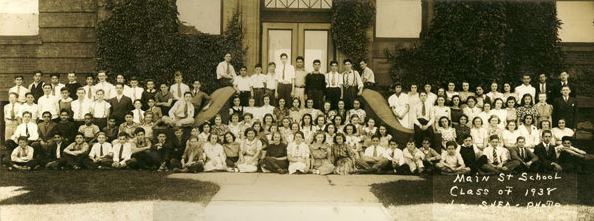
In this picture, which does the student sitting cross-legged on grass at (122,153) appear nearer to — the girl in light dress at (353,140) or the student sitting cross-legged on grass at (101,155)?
the student sitting cross-legged on grass at (101,155)

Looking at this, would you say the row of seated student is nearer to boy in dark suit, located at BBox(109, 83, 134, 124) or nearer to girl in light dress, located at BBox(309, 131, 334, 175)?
girl in light dress, located at BBox(309, 131, 334, 175)

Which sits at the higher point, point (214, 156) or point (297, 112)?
point (297, 112)

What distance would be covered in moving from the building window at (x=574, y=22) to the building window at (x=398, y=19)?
3.72m

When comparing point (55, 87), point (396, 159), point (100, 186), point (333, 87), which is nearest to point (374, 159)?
point (396, 159)

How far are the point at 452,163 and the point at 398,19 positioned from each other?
5.65 m

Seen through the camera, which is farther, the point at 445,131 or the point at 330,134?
the point at 445,131

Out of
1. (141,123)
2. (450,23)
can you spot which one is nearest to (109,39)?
(141,123)

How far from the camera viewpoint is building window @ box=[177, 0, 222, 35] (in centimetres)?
1364

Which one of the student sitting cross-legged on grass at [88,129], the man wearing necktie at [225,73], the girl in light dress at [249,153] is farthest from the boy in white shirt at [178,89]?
the girl in light dress at [249,153]

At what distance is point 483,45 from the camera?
12.6 metres

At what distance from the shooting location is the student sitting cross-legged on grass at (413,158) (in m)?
9.29

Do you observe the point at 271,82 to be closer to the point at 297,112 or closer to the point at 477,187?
the point at 297,112

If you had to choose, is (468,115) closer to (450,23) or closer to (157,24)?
(450,23)

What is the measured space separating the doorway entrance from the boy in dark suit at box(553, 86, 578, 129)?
18.8 ft
